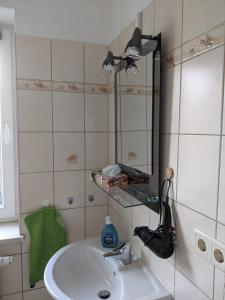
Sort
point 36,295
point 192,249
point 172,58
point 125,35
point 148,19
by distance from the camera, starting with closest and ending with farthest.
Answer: point 192,249
point 172,58
point 148,19
point 125,35
point 36,295

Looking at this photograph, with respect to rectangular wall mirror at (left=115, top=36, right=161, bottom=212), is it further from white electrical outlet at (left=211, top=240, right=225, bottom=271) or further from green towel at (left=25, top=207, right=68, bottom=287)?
green towel at (left=25, top=207, right=68, bottom=287)

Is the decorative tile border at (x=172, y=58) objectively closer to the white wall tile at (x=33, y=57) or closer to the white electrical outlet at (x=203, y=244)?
the white electrical outlet at (x=203, y=244)

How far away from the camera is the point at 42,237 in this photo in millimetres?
1554

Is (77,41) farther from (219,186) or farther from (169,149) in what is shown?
(219,186)

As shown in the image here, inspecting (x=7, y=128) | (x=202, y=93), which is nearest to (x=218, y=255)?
(x=202, y=93)

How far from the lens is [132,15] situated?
1309mm

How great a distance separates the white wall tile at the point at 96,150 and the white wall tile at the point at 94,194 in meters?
0.08

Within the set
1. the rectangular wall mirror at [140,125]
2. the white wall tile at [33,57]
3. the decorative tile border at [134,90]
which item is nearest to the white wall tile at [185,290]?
the rectangular wall mirror at [140,125]

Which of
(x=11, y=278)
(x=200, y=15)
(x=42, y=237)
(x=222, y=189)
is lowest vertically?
(x=11, y=278)

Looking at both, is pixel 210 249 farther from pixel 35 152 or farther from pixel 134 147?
pixel 35 152

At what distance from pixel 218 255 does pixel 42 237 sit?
3.78ft

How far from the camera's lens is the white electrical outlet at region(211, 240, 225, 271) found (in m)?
0.71

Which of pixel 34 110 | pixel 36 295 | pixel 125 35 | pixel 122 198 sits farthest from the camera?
pixel 36 295

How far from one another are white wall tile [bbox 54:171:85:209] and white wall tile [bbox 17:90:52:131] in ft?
1.07
